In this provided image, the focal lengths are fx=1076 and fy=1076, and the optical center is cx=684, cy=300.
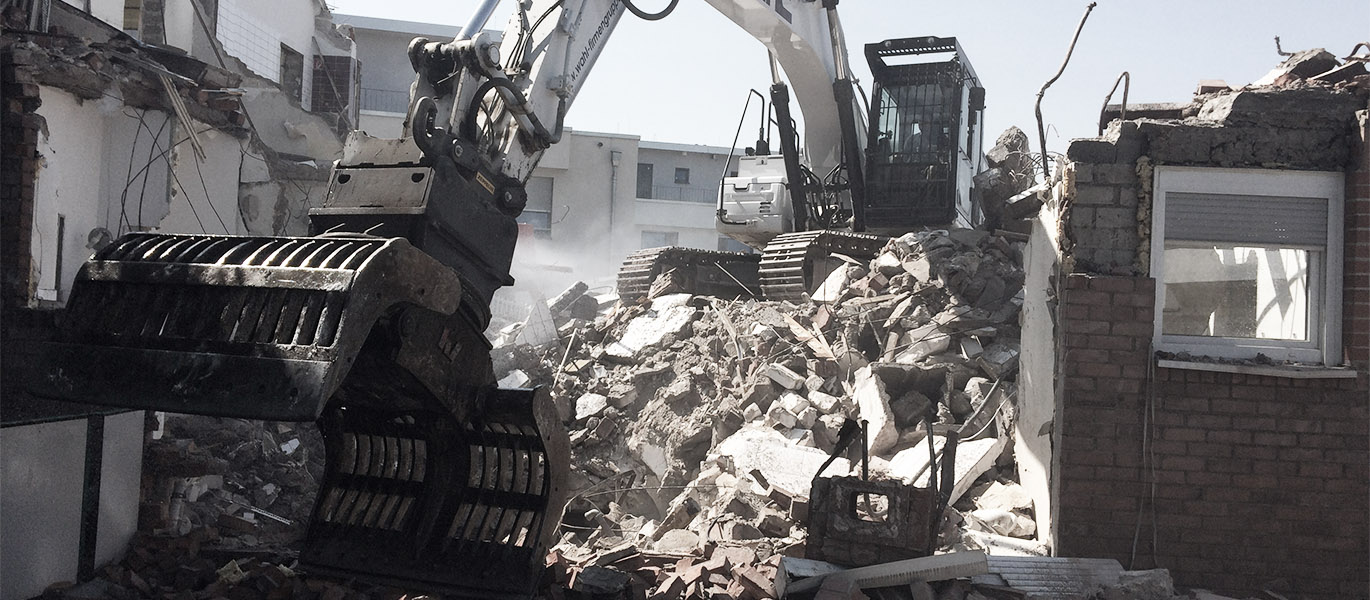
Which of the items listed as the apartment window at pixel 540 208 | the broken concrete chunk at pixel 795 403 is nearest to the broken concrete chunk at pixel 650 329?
the broken concrete chunk at pixel 795 403

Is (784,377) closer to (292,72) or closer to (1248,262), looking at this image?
(1248,262)

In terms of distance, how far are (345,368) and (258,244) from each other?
0.86m

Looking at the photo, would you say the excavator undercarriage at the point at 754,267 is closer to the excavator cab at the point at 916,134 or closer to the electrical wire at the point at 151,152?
the excavator cab at the point at 916,134

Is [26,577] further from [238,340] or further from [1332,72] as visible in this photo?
[1332,72]

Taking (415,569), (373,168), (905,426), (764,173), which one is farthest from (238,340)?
(764,173)

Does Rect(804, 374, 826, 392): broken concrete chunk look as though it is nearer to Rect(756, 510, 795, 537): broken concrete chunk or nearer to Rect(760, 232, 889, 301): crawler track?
Rect(756, 510, 795, 537): broken concrete chunk

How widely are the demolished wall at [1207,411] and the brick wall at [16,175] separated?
7.86 meters

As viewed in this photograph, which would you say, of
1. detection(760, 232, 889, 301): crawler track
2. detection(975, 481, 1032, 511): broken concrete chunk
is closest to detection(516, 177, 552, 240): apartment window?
detection(760, 232, 889, 301): crawler track

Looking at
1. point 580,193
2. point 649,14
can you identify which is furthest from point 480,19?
point 580,193

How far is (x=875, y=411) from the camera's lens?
323 inches

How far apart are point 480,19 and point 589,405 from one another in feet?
16.3

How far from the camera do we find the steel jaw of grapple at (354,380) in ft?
12.4

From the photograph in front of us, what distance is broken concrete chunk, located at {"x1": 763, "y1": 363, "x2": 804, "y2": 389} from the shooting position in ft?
30.3

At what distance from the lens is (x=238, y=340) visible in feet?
12.6
